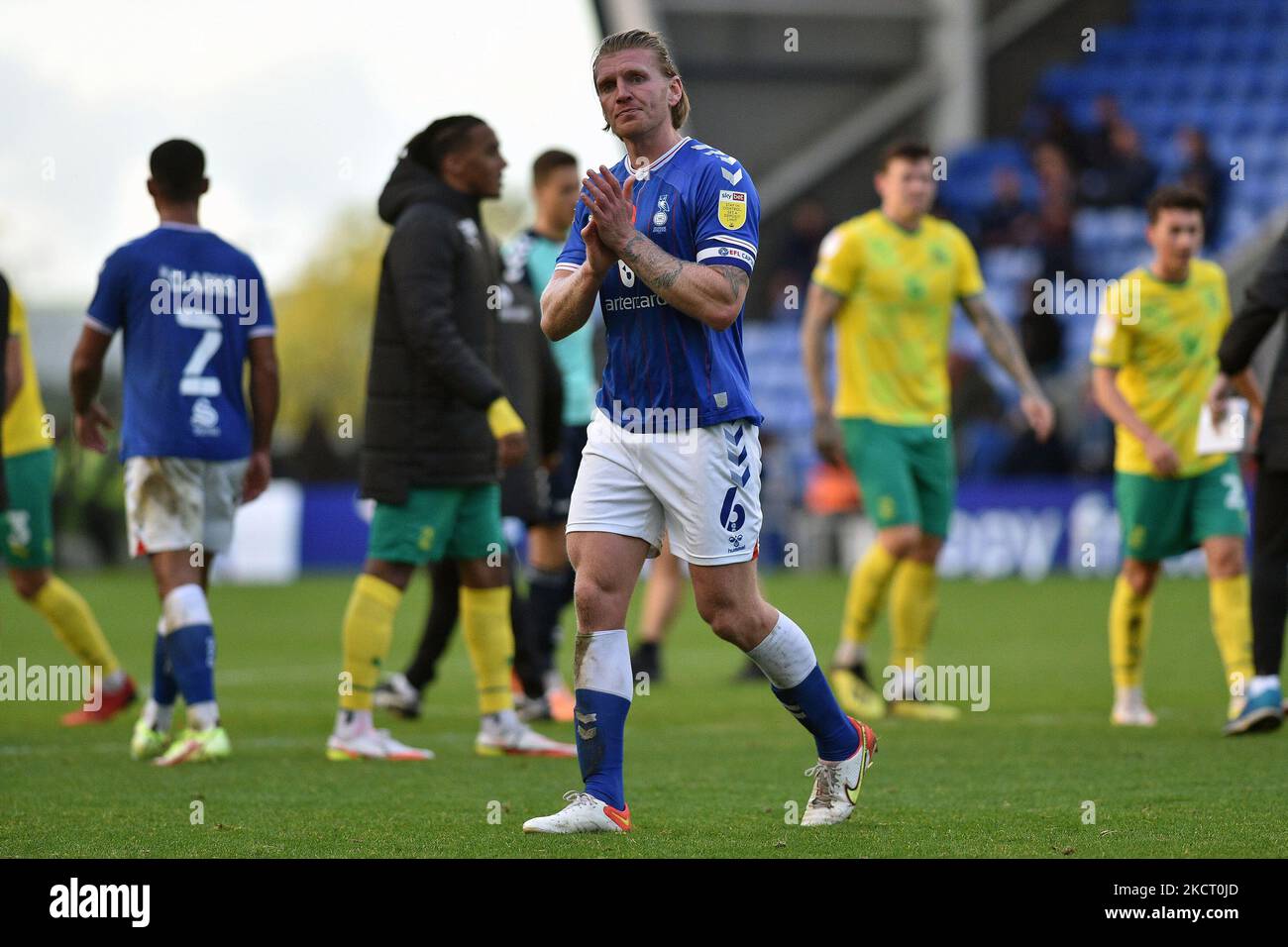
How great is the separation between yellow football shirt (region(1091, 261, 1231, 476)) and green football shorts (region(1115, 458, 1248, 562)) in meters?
0.12

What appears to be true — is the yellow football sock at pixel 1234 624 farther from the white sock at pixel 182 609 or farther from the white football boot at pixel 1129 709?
the white sock at pixel 182 609

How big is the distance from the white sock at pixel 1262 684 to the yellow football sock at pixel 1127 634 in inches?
31.7

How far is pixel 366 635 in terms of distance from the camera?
23.3ft

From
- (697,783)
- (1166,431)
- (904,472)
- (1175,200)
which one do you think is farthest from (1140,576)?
(697,783)

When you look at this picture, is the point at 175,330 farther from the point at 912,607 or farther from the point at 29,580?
the point at 912,607

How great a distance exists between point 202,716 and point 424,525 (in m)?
1.08

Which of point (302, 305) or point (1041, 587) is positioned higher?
Answer: point (302, 305)

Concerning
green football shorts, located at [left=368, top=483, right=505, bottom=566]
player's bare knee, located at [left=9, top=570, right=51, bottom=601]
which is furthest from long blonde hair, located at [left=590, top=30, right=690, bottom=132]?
player's bare knee, located at [left=9, top=570, right=51, bottom=601]

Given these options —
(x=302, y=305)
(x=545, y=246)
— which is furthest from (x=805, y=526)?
(x=302, y=305)

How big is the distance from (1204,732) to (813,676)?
10.1 ft

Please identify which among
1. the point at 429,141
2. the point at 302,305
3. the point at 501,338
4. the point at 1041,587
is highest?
the point at 302,305

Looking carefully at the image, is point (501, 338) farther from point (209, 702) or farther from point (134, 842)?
point (134, 842)

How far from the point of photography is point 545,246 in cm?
902

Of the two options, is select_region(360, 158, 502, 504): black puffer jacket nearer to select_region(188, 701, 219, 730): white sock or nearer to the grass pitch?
select_region(188, 701, 219, 730): white sock
